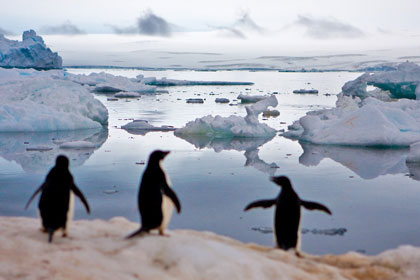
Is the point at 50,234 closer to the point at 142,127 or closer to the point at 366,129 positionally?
the point at 366,129

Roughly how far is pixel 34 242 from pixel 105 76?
35388mm

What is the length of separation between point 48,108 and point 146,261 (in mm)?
11730

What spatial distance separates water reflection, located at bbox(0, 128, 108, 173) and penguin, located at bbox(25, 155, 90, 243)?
482 cm

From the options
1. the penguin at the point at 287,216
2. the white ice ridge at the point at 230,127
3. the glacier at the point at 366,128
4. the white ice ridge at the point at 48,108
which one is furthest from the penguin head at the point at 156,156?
the white ice ridge at the point at 48,108

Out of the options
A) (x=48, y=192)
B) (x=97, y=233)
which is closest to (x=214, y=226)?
(x=97, y=233)

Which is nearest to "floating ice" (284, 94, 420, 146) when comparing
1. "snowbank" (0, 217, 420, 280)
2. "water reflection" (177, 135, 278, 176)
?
"water reflection" (177, 135, 278, 176)

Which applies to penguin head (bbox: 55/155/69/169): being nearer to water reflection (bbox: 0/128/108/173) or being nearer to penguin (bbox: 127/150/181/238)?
penguin (bbox: 127/150/181/238)

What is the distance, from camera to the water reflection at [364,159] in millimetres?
8484

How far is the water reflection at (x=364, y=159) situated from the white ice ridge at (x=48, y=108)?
6.25 meters

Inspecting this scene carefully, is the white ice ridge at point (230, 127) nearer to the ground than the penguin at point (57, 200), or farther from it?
nearer to the ground

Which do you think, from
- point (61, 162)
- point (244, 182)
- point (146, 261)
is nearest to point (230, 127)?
point (244, 182)

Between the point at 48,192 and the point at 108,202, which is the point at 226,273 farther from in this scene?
the point at 108,202

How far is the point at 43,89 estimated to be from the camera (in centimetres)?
1523

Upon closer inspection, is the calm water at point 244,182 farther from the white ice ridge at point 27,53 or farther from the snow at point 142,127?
the white ice ridge at point 27,53
